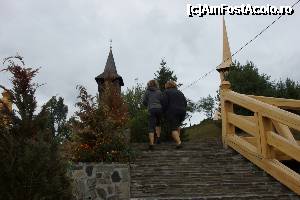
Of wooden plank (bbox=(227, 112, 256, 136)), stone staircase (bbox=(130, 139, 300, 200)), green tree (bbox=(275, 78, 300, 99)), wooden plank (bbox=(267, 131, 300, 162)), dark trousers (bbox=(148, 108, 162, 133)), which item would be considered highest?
green tree (bbox=(275, 78, 300, 99))

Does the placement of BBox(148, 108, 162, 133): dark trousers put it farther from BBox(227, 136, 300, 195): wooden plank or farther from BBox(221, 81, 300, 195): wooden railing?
BBox(227, 136, 300, 195): wooden plank

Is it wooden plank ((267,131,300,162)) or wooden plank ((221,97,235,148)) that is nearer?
wooden plank ((267,131,300,162))

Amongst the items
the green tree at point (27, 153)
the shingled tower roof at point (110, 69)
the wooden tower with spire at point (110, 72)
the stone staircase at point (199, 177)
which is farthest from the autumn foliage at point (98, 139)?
the shingled tower roof at point (110, 69)

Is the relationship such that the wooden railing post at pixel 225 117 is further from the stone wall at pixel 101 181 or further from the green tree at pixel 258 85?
the green tree at pixel 258 85

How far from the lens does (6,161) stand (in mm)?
4121

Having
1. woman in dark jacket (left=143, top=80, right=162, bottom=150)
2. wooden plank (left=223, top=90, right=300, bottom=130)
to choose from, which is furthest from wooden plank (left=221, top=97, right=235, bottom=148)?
woman in dark jacket (left=143, top=80, right=162, bottom=150)

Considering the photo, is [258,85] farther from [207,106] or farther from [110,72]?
[207,106]

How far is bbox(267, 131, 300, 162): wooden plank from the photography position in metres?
6.39

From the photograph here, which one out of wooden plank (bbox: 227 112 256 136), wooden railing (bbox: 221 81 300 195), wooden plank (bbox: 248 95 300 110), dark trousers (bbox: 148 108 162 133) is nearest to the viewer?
wooden railing (bbox: 221 81 300 195)

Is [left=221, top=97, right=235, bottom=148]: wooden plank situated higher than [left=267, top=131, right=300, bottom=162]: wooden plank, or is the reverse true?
[left=221, top=97, right=235, bottom=148]: wooden plank

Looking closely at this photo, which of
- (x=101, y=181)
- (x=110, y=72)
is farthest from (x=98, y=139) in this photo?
(x=110, y=72)

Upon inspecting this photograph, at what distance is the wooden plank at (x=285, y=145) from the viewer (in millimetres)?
6391

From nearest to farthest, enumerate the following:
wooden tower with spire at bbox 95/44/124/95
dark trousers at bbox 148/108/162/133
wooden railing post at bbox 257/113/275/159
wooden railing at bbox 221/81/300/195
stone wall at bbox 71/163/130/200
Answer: wooden railing at bbox 221/81/300/195
stone wall at bbox 71/163/130/200
wooden railing post at bbox 257/113/275/159
dark trousers at bbox 148/108/162/133
wooden tower with spire at bbox 95/44/124/95

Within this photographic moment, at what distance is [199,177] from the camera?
7.18 metres
